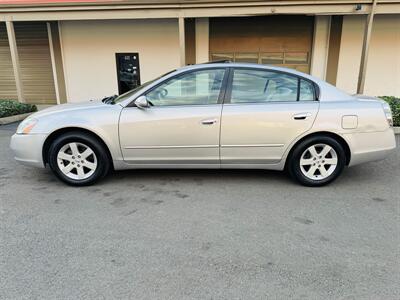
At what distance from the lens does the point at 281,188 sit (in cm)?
388

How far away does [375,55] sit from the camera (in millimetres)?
9891

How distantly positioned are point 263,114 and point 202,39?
23.8 ft

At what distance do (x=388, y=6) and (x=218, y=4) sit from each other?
4423mm

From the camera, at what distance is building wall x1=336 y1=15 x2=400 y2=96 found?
9.62 meters

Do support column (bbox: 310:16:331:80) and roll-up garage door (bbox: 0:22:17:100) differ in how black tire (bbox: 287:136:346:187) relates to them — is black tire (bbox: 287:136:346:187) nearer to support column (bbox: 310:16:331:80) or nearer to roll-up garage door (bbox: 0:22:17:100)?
support column (bbox: 310:16:331:80)

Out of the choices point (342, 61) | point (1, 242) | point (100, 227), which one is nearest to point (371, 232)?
point (100, 227)

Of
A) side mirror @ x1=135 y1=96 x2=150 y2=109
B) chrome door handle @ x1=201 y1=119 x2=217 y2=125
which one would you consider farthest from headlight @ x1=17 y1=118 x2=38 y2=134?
chrome door handle @ x1=201 y1=119 x2=217 y2=125

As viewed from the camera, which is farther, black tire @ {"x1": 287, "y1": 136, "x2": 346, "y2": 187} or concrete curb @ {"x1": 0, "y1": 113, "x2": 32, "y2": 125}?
concrete curb @ {"x1": 0, "y1": 113, "x2": 32, "y2": 125}

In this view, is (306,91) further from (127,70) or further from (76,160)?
(127,70)

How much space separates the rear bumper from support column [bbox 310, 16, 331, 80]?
23.0ft

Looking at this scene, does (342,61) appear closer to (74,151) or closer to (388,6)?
(388,6)

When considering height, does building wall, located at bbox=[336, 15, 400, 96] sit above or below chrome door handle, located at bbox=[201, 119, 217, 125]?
above

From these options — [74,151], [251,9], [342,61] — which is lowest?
[74,151]

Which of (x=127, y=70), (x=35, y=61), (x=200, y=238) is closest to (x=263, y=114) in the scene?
(x=200, y=238)
